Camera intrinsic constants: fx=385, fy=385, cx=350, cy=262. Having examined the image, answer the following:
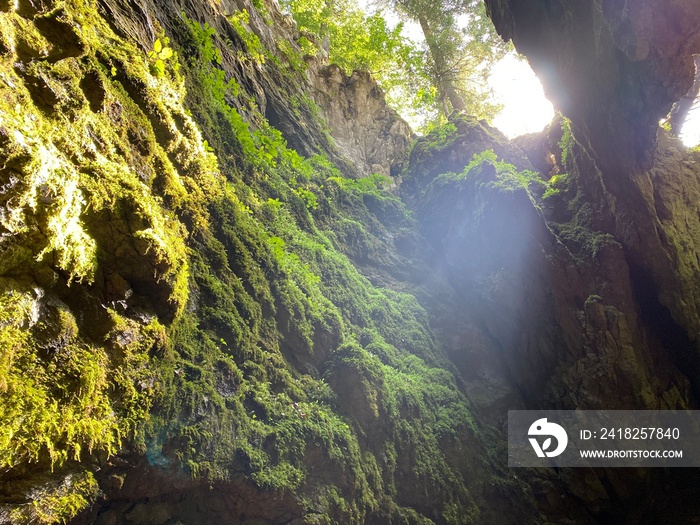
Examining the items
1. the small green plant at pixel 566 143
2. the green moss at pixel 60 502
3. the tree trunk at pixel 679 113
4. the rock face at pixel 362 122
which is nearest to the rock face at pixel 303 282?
the green moss at pixel 60 502

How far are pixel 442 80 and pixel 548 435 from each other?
16888 mm

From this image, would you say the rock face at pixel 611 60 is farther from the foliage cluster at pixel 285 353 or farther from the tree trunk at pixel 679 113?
the foliage cluster at pixel 285 353

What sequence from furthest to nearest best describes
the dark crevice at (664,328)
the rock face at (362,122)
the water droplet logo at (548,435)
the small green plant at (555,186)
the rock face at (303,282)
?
the rock face at (362,122) → the small green plant at (555,186) → the dark crevice at (664,328) → the water droplet logo at (548,435) → the rock face at (303,282)

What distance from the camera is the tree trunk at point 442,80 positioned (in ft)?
59.8

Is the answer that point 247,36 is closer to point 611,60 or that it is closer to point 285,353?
point 611,60

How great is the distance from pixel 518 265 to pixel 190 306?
291 inches

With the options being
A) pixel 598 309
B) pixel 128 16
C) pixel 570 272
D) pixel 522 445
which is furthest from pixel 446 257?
pixel 128 16

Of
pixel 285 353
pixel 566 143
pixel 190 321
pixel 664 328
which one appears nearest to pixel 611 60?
pixel 566 143

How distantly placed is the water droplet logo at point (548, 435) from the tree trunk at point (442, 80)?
1461 cm

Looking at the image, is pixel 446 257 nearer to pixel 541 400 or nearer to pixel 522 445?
pixel 541 400

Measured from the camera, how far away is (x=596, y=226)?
350 inches

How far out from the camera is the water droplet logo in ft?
23.8

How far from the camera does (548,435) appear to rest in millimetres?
7531

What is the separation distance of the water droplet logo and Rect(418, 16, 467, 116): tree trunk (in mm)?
14609
